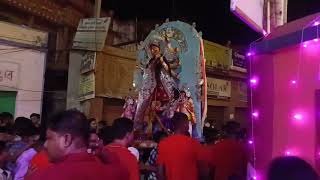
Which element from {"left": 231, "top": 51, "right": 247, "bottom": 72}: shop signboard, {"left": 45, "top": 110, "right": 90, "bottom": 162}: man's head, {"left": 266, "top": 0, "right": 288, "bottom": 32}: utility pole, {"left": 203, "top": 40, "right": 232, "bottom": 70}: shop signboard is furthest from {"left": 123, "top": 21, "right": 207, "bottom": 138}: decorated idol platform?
{"left": 231, "top": 51, "right": 247, "bottom": 72}: shop signboard

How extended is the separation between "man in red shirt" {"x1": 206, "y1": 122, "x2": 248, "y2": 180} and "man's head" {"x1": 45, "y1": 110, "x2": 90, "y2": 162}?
130 inches

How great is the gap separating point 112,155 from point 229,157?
10.4 feet

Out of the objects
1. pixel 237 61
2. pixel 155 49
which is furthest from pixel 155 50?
pixel 237 61

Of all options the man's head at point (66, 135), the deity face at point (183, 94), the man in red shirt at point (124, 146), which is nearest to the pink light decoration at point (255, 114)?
the man in red shirt at point (124, 146)

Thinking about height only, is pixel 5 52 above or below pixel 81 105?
above

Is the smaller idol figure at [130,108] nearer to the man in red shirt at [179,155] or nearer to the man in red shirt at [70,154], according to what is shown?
the man in red shirt at [179,155]

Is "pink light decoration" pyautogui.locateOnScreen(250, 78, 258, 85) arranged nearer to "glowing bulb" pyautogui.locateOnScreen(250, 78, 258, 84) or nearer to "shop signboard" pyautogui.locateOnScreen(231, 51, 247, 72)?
"glowing bulb" pyautogui.locateOnScreen(250, 78, 258, 84)

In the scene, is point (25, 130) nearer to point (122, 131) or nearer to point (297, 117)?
point (122, 131)

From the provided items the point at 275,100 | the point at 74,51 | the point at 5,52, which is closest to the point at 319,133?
the point at 275,100

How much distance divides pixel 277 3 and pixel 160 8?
49.9 feet

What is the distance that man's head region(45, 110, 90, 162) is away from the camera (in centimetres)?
296

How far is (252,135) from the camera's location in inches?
193

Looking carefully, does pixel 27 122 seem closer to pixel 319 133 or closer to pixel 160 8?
pixel 319 133

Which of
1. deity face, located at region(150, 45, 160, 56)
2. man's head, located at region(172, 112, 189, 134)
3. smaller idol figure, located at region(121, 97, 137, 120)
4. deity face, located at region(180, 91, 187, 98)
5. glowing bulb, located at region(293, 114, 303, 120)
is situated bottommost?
man's head, located at region(172, 112, 189, 134)
